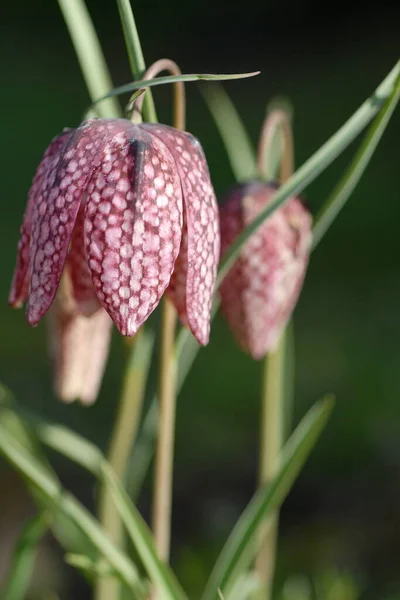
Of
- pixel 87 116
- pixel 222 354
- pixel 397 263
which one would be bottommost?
pixel 397 263

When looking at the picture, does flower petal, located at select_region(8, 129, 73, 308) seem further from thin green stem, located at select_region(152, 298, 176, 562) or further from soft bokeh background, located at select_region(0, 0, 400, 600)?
soft bokeh background, located at select_region(0, 0, 400, 600)

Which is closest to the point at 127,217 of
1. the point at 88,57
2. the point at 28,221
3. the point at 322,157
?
the point at 28,221

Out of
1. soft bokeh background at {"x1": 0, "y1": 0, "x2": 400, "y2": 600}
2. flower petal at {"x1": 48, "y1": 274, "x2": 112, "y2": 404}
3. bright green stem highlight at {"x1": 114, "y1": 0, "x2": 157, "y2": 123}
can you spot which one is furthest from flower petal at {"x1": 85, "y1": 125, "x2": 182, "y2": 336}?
soft bokeh background at {"x1": 0, "y1": 0, "x2": 400, "y2": 600}

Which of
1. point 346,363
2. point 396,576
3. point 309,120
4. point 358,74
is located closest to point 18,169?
point 309,120

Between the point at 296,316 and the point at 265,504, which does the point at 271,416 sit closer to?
the point at 265,504

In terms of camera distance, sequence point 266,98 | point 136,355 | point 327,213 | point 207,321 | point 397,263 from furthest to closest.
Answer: point 266,98 < point 397,263 < point 136,355 < point 327,213 < point 207,321

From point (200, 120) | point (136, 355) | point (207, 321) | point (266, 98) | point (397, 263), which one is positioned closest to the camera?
point (207, 321)

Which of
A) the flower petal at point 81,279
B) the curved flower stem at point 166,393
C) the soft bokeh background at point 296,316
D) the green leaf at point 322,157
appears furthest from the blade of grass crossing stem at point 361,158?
the soft bokeh background at point 296,316

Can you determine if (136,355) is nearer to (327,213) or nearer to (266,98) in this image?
(327,213)
